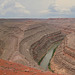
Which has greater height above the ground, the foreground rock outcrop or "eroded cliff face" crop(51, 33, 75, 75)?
the foreground rock outcrop

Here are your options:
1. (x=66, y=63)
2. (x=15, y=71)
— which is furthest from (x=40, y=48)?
(x=15, y=71)

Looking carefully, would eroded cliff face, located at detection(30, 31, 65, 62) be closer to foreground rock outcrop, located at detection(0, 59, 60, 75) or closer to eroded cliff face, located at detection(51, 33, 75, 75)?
eroded cliff face, located at detection(51, 33, 75, 75)

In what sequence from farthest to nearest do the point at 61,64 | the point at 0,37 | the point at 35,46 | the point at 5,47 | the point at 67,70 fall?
the point at 0,37
the point at 35,46
the point at 5,47
the point at 61,64
the point at 67,70

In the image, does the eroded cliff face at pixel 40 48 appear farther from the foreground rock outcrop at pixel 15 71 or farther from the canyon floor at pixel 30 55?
the foreground rock outcrop at pixel 15 71

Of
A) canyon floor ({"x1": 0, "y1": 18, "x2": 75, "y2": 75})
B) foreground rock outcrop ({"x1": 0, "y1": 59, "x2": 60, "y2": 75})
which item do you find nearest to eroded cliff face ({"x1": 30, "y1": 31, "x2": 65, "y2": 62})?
canyon floor ({"x1": 0, "y1": 18, "x2": 75, "y2": 75})

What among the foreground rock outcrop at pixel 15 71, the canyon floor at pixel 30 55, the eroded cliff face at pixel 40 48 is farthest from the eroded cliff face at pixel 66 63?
the foreground rock outcrop at pixel 15 71

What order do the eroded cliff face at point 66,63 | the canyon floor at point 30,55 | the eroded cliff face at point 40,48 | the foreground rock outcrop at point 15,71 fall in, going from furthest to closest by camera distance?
the eroded cliff face at point 40,48 < the eroded cliff face at point 66,63 < the canyon floor at point 30,55 < the foreground rock outcrop at point 15,71

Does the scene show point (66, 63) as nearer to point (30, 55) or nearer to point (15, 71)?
point (30, 55)

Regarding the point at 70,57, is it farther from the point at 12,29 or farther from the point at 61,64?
the point at 12,29

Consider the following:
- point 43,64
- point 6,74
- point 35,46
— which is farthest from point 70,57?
point 6,74

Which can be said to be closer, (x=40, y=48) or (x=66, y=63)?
(x=66, y=63)

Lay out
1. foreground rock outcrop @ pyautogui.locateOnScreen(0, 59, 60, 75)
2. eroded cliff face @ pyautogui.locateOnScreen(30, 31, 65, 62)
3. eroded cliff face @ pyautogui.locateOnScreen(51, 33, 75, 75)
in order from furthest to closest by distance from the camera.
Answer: eroded cliff face @ pyautogui.locateOnScreen(30, 31, 65, 62)
eroded cliff face @ pyautogui.locateOnScreen(51, 33, 75, 75)
foreground rock outcrop @ pyautogui.locateOnScreen(0, 59, 60, 75)
